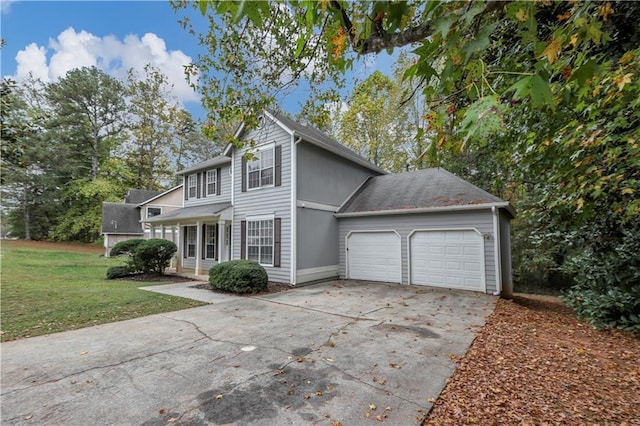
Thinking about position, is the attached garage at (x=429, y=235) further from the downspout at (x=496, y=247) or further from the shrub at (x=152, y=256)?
the shrub at (x=152, y=256)

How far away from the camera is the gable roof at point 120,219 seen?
77.7 ft

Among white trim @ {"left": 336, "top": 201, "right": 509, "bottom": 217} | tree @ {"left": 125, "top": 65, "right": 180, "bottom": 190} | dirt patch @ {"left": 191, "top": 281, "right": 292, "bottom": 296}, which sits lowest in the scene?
dirt patch @ {"left": 191, "top": 281, "right": 292, "bottom": 296}

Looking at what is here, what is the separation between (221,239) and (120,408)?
31.3 feet

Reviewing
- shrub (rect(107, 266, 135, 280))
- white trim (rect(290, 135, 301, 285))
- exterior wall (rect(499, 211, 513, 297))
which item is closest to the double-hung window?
shrub (rect(107, 266, 135, 280))

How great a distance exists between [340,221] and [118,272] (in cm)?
939

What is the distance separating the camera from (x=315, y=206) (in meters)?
11.0

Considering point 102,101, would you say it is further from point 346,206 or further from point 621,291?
point 621,291

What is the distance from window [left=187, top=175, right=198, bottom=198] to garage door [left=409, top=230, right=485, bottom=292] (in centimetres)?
1095

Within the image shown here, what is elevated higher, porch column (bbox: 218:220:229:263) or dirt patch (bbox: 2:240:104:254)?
porch column (bbox: 218:220:229:263)

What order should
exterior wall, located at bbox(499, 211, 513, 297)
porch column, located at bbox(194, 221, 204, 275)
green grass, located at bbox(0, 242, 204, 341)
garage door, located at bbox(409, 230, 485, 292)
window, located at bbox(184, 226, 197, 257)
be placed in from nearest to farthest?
green grass, located at bbox(0, 242, 204, 341) → garage door, located at bbox(409, 230, 485, 292) → exterior wall, located at bbox(499, 211, 513, 297) → porch column, located at bbox(194, 221, 204, 275) → window, located at bbox(184, 226, 197, 257)

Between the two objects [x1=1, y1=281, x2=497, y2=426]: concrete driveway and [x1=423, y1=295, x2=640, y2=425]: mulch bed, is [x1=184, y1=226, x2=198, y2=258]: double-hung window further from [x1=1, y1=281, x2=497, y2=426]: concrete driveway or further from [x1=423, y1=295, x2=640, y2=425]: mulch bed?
[x1=423, y1=295, x2=640, y2=425]: mulch bed

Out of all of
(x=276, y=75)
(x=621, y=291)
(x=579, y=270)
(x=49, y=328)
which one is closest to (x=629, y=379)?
(x=621, y=291)

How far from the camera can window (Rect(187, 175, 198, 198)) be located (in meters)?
14.9

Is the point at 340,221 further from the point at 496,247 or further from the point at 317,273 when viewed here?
the point at 496,247
